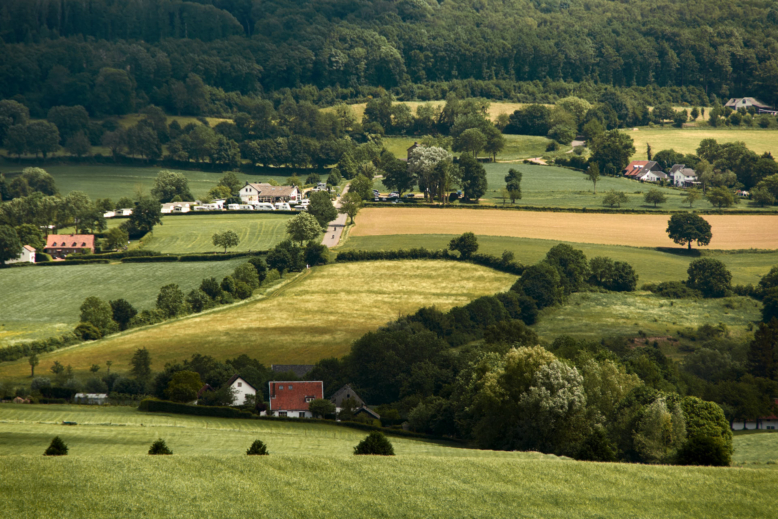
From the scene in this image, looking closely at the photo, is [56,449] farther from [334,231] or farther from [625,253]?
[625,253]

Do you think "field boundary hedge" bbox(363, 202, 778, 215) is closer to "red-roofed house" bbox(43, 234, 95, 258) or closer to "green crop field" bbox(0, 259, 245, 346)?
"green crop field" bbox(0, 259, 245, 346)

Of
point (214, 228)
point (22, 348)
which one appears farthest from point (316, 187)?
point (22, 348)

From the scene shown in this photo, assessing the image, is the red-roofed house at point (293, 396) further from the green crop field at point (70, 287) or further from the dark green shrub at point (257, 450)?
the green crop field at point (70, 287)

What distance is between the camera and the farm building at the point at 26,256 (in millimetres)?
121625

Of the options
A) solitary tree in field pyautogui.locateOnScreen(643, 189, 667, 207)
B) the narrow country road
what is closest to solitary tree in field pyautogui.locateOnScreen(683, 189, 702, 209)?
solitary tree in field pyautogui.locateOnScreen(643, 189, 667, 207)

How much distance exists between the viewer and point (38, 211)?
459 feet

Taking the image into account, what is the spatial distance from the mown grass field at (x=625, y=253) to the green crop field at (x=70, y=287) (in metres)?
23.7

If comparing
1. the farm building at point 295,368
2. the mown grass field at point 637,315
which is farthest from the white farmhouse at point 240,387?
the mown grass field at point 637,315

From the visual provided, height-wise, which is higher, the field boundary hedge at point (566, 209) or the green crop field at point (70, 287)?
the field boundary hedge at point (566, 209)

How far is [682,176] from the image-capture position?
170m

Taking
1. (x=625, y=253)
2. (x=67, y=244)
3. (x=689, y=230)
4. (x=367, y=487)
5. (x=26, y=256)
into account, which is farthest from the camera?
(x=67, y=244)

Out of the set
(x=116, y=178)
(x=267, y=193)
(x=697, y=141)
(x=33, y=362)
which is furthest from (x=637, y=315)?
(x=116, y=178)

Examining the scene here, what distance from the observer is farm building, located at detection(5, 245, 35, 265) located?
122 metres

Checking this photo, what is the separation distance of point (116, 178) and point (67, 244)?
55.4 m
